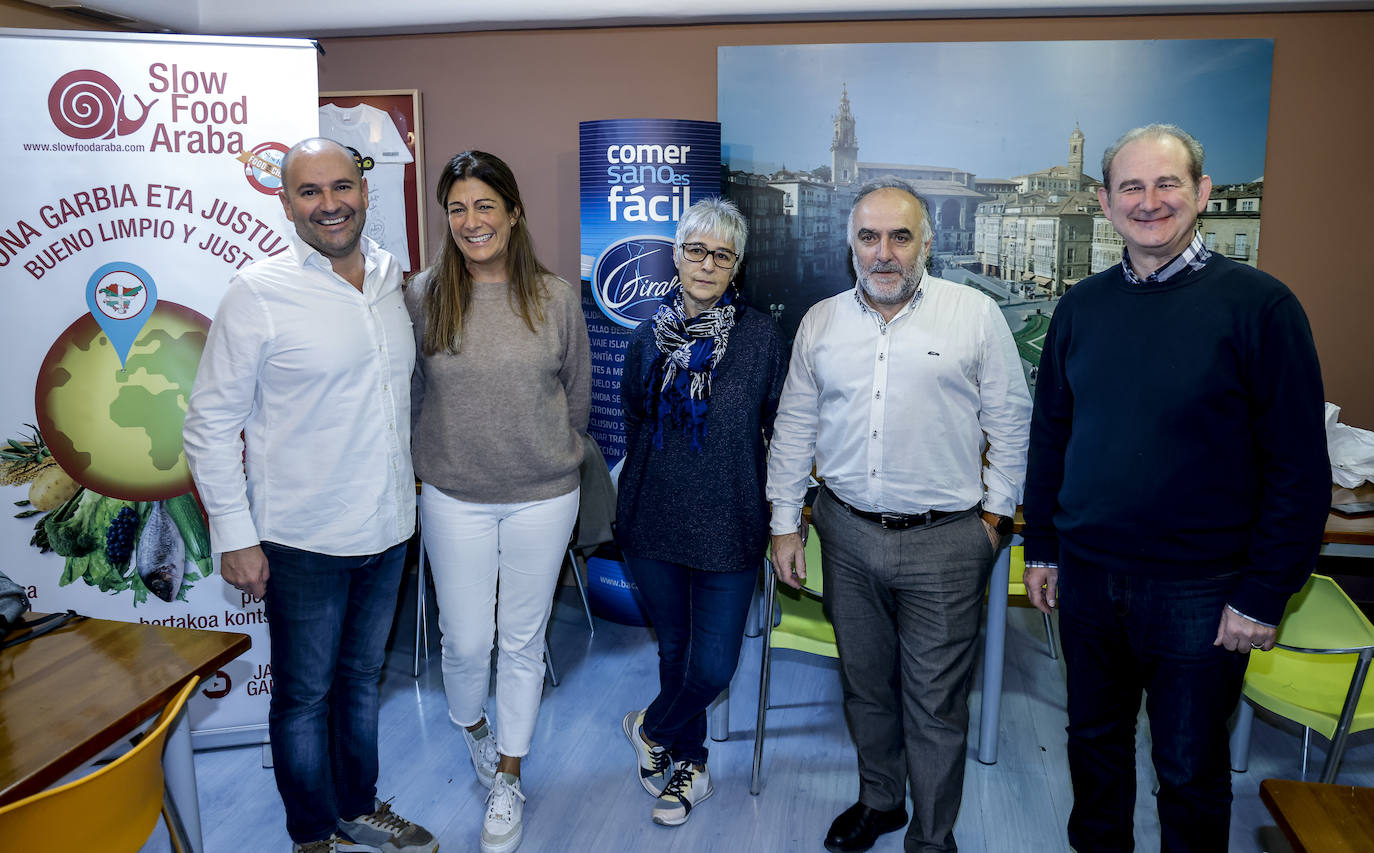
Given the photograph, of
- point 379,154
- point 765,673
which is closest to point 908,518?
point 765,673

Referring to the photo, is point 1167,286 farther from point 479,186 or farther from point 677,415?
point 479,186

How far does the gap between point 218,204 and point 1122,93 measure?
3142 mm

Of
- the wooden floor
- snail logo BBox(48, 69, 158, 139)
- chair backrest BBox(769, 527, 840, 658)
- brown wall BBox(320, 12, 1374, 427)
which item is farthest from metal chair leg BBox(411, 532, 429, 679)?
snail logo BBox(48, 69, 158, 139)

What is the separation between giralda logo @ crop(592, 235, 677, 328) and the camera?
126 inches

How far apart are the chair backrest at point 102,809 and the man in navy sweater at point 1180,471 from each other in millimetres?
1706

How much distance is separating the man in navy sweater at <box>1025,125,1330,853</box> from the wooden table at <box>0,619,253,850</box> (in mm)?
1721

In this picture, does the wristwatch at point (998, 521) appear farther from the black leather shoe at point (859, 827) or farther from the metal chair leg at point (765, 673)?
the black leather shoe at point (859, 827)

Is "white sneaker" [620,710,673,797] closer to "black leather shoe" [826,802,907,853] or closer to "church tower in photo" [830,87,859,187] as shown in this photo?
"black leather shoe" [826,802,907,853]

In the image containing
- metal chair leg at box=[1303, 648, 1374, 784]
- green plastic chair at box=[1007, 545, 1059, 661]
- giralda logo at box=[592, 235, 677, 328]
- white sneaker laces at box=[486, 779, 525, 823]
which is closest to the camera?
metal chair leg at box=[1303, 648, 1374, 784]

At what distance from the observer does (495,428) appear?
205 cm

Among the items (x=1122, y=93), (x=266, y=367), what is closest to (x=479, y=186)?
(x=266, y=367)

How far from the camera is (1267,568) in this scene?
160 centimetres

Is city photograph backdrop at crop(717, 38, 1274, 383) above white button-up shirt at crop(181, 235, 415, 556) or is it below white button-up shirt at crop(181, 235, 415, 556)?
above

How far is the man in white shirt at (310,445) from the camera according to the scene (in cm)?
181
